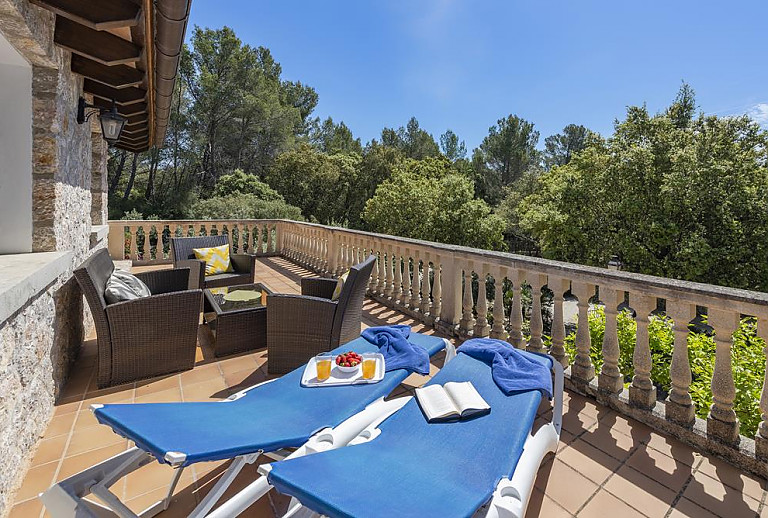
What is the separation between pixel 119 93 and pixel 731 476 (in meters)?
6.03

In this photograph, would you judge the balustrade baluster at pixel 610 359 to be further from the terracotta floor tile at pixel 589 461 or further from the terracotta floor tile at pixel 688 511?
the terracotta floor tile at pixel 688 511

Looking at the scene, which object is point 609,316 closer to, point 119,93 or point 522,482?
point 522,482

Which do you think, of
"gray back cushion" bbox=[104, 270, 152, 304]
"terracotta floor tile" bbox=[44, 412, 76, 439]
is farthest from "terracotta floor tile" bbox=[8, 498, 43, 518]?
"gray back cushion" bbox=[104, 270, 152, 304]

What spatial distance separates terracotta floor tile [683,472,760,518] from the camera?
5.44 feet

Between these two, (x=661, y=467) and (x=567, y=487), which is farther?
(x=661, y=467)

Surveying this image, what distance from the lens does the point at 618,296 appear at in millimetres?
2424

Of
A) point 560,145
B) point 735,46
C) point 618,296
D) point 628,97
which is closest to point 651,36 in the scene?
point 735,46

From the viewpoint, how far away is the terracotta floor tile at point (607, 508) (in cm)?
164

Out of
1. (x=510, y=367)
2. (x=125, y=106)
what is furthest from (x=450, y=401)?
(x=125, y=106)

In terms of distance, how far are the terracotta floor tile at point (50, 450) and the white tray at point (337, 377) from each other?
1.39 metres

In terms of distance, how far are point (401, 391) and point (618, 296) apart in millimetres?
1642

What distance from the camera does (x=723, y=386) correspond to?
1.99 meters

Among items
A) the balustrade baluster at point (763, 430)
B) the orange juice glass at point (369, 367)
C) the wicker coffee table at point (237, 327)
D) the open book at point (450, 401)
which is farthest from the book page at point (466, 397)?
the wicker coffee table at point (237, 327)

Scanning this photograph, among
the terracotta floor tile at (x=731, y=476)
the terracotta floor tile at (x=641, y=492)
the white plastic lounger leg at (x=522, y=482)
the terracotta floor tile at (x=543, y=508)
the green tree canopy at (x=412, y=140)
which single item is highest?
the green tree canopy at (x=412, y=140)
